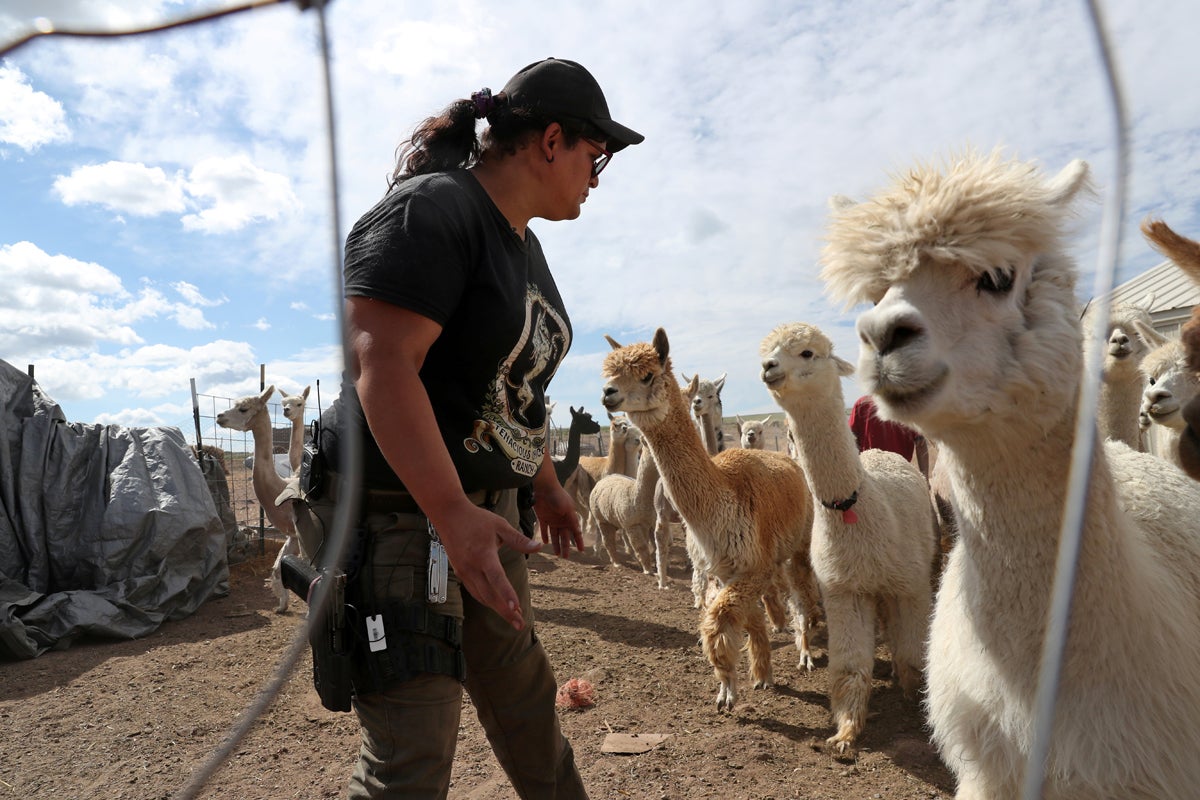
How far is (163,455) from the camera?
7895mm

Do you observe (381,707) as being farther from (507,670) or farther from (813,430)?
(813,430)

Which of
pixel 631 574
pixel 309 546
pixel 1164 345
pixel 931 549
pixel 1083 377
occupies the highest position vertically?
pixel 1164 345

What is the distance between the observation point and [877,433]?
6.71 meters

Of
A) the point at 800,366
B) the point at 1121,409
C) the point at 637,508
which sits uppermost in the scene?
the point at 800,366

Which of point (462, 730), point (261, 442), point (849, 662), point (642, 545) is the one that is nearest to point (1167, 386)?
point (849, 662)

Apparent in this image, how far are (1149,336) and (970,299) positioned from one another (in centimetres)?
499

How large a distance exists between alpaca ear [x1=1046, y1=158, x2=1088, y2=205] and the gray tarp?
7675 millimetres

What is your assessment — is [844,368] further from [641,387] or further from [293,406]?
[293,406]

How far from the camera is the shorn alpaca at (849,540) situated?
3.93m

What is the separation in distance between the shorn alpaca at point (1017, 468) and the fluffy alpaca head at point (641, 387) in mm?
3051

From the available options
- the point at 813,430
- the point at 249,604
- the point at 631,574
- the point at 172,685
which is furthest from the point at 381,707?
the point at 631,574

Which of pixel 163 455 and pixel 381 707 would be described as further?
pixel 163 455

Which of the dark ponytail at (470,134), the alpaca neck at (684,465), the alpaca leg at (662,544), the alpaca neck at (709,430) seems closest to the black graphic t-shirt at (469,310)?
the dark ponytail at (470,134)

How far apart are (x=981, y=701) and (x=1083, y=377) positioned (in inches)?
32.5
